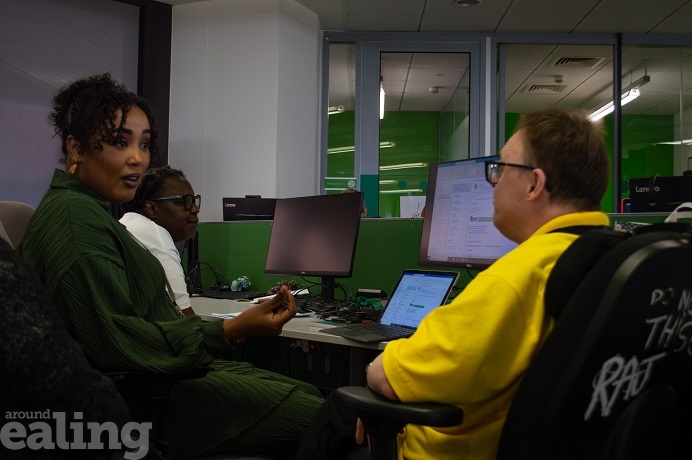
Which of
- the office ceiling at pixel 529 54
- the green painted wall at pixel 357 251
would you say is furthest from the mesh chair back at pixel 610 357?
the office ceiling at pixel 529 54

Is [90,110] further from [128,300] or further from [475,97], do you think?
[475,97]

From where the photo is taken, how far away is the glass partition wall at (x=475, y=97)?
6008mm

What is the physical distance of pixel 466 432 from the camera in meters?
1.04

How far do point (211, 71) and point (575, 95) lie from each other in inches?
206

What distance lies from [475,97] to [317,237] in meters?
4.17

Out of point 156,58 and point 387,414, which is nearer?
point 387,414

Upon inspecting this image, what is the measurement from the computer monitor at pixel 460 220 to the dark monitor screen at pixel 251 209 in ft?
4.26

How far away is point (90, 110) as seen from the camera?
58.0 inches

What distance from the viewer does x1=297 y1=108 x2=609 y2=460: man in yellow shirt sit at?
949 millimetres

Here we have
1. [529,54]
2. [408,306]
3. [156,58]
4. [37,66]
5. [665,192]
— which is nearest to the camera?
[408,306]

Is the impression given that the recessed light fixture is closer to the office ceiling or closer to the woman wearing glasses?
the office ceiling

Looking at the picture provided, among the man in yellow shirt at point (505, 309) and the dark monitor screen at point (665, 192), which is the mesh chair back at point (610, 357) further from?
the dark monitor screen at point (665, 192)

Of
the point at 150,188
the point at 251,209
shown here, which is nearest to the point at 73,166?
the point at 150,188

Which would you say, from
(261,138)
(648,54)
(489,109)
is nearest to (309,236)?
(261,138)
